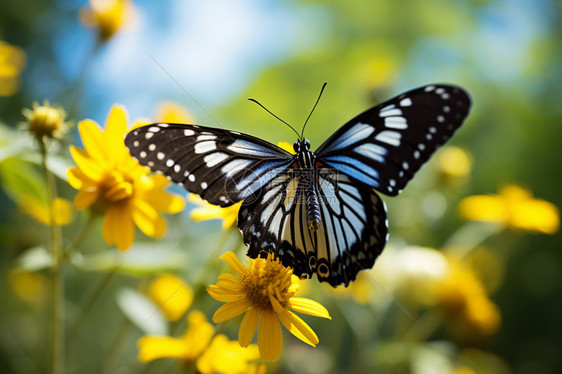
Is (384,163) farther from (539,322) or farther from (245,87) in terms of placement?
(245,87)

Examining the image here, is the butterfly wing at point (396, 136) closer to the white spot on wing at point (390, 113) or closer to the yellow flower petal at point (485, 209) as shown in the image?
the white spot on wing at point (390, 113)

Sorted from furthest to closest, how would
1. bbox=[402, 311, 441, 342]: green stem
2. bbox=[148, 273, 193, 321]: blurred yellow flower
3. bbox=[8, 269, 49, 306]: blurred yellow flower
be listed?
bbox=[8, 269, 49, 306]: blurred yellow flower
bbox=[402, 311, 441, 342]: green stem
bbox=[148, 273, 193, 321]: blurred yellow flower

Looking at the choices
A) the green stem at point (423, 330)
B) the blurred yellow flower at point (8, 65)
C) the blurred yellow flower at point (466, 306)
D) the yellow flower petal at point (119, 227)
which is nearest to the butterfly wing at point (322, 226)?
the yellow flower petal at point (119, 227)

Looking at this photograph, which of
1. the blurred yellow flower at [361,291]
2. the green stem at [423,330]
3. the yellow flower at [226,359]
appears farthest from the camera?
the green stem at [423,330]

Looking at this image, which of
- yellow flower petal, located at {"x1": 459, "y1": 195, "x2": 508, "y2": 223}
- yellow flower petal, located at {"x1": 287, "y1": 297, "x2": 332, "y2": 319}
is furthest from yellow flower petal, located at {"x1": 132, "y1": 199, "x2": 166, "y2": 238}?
yellow flower petal, located at {"x1": 459, "y1": 195, "x2": 508, "y2": 223}

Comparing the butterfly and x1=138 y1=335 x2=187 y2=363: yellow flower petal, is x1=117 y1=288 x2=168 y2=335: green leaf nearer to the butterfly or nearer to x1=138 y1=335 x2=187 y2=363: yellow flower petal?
x1=138 y1=335 x2=187 y2=363: yellow flower petal

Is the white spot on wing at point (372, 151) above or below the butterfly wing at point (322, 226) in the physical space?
above

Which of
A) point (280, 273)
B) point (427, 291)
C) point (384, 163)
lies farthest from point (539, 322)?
point (280, 273)

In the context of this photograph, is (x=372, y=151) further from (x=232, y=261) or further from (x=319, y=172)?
(x=232, y=261)
